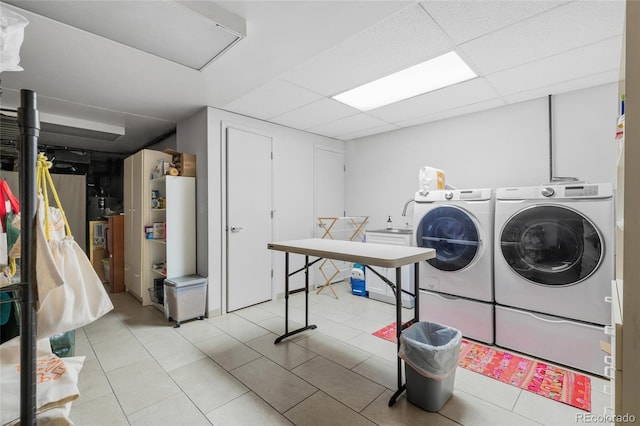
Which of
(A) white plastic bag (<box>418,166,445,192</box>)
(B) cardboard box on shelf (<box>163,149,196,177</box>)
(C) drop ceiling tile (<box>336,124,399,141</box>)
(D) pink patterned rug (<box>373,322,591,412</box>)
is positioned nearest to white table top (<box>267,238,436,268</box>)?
(D) pink patterned rug (<box>373,322,591,412</box>)

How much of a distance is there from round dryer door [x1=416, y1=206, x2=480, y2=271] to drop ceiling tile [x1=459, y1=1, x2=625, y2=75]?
1324 millimetres

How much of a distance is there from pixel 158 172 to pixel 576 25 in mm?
4124

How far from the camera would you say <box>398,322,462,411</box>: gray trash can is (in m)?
1.78

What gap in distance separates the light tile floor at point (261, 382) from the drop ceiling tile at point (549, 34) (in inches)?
94.4

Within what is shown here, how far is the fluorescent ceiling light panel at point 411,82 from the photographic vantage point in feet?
8.01

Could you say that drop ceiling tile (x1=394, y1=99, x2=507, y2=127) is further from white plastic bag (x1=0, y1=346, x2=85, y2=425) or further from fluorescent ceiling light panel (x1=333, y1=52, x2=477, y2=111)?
white plastic bag (x1=0, y1=346, x2=85, y2=425)

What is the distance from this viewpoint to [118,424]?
5.66 ft

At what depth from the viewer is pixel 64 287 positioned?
3.30 feet

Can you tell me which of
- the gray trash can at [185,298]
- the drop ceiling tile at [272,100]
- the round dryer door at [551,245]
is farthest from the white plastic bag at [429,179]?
the gray trash can at [185,298]

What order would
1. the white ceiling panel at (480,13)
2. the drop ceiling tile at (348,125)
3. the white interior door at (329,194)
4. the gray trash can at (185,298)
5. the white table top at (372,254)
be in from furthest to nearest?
the white interior door at (329,194) → the drop ceiling tile at (348,125) → the gray trash can at (185,298) → the white table top at (372,254) → the white ceiling panel at (480,13)

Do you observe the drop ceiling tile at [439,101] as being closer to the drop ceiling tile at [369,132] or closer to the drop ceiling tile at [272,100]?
the drop ceiling tile at [369,132]

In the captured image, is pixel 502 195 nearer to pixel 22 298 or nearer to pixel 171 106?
pixel 22 298

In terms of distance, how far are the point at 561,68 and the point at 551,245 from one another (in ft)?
4.77

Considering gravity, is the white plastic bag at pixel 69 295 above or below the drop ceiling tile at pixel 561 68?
below
